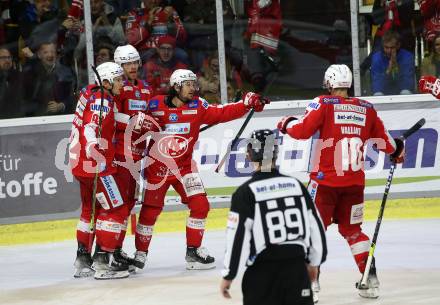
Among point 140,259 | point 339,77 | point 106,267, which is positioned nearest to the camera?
point 339,77

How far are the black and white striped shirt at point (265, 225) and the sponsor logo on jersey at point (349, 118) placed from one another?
2.04 metres

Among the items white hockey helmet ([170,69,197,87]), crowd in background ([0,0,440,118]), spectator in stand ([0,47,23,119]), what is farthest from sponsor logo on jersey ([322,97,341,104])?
spectator in stand ([0,47,23,119])

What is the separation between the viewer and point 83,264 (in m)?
8.48

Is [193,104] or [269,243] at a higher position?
[193,104]

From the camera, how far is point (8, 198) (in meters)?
10.3

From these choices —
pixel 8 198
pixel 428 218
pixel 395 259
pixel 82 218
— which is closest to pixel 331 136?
pixel 395 259

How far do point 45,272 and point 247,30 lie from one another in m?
3.27

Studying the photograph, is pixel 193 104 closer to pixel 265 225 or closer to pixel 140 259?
pixel 140 259

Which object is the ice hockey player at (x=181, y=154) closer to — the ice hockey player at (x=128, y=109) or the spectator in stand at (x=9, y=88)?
the ice hockey player at (x=128, y=109)

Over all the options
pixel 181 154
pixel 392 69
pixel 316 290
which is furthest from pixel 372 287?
pixel 392 69

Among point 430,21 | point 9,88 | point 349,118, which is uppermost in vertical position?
point 430,21

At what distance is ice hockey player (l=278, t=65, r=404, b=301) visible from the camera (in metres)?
7.18

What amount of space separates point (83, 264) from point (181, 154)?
1.11 metres

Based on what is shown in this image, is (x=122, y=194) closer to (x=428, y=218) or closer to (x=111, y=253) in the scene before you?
(x=111, y=253)
